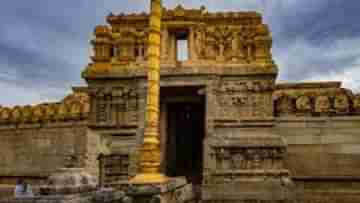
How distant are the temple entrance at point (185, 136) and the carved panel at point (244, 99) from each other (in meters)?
1.71

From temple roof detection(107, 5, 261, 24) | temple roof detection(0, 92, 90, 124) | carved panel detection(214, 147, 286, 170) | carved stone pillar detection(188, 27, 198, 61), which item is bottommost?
carved panel detection(214, 147, 286, 170)

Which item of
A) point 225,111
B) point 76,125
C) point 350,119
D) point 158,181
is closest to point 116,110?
point 76,125

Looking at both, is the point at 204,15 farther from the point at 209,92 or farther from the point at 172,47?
the point at 209,92

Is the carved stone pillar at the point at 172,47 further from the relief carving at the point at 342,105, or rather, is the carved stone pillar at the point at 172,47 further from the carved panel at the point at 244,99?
the relief carving at the point at 342,105

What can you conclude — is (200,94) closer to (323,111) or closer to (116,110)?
(116,110)

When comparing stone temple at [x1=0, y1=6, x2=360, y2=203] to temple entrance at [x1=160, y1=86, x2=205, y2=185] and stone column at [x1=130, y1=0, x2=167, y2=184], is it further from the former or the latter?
stone column at [x1=130, y1=0, x2=167, y2=184]

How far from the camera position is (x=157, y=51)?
917cm

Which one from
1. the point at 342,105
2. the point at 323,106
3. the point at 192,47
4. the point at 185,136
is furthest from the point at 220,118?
the point at 185,136

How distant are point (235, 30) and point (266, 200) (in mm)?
6791

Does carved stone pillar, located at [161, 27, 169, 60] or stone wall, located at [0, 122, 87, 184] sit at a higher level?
carved stone pillar, located at [161, 27, 169, 60]

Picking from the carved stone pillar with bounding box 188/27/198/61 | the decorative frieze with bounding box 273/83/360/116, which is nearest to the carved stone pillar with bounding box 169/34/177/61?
the carved stone pillar with bounding box 188/27/198/61

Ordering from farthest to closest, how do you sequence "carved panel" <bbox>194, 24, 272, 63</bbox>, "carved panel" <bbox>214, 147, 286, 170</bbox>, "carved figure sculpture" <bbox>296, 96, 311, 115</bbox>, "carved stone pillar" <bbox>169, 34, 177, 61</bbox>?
"carved stone pillar" <bbox>169, 34, 177, 61</bbox> < "carved panel" <bbox>194, 24, 272, 63</bbox> < "carved figure sculpture" <bbox>296, 96, 311, 115</bbox> < "carved panel" <bbox>214, 147, 286, 170</bbox>

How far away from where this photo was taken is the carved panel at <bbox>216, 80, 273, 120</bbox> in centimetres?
1437

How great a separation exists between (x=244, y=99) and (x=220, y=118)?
47.8 inches
